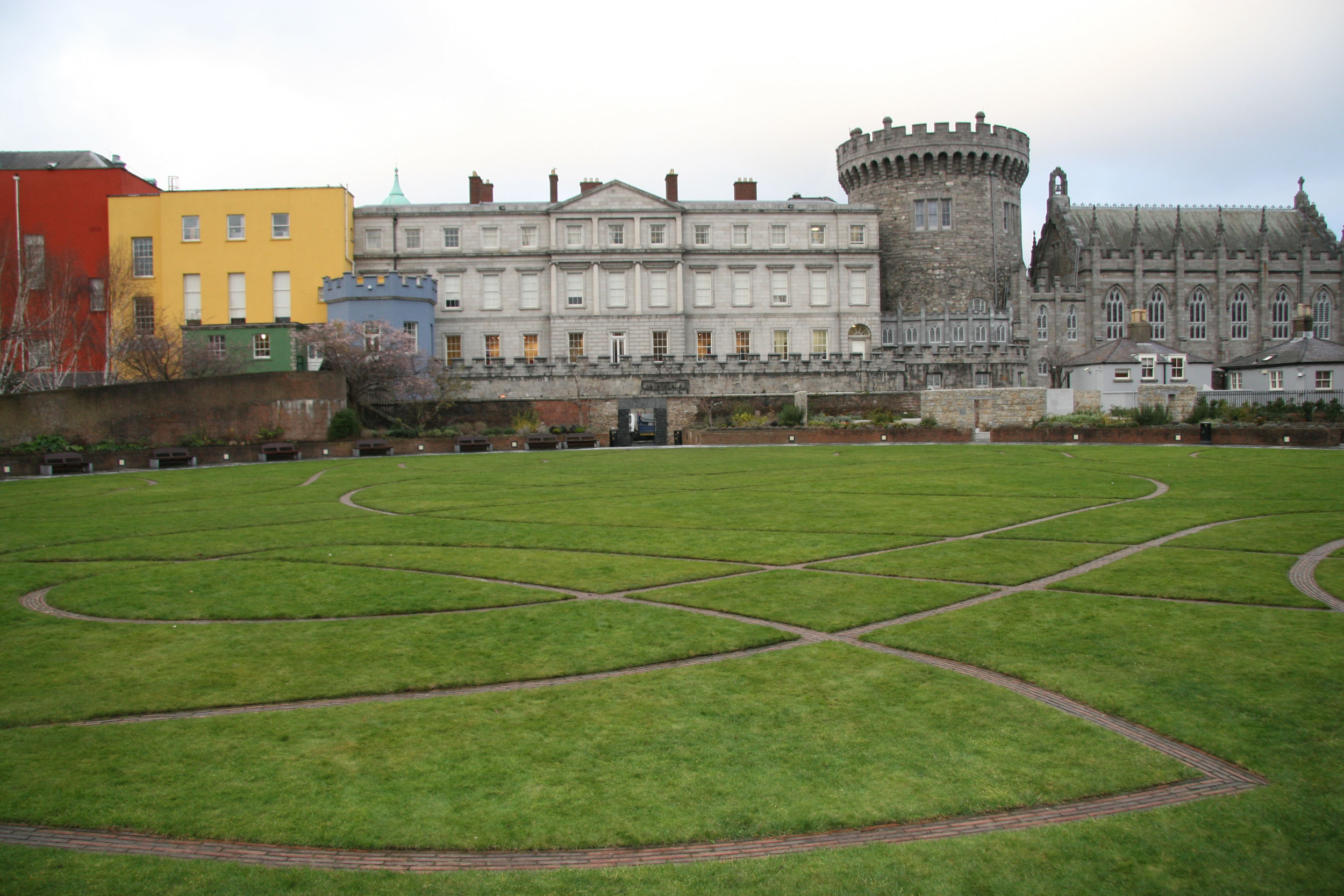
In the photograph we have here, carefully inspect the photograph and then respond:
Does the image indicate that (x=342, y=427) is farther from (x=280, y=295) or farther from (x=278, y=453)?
(x=280, y=295)

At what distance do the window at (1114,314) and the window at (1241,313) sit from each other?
930 cm

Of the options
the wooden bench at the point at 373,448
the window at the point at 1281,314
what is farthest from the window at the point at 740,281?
the window at the point at 1281,314

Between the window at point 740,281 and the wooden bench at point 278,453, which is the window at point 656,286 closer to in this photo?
the window at point 740,281

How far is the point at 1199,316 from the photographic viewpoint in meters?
71.3

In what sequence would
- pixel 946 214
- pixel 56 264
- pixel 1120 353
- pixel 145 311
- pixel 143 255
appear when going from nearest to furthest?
pixel 56 264
pixel 1120 353
pixel 145 311
pixel 143 255
pixel 946 214

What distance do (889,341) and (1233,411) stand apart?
1095 inches

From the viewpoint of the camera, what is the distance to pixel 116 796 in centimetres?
596

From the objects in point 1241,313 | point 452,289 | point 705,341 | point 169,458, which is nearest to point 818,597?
point 169,458

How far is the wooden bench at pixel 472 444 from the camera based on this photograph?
39906 mm

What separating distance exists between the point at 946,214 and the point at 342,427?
152 feet

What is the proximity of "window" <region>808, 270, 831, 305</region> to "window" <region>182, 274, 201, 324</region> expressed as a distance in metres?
39.1

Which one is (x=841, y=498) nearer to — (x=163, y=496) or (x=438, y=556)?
(x=438, y=556)

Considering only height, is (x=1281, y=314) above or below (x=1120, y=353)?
above

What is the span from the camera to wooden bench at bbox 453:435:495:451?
3991 cm
